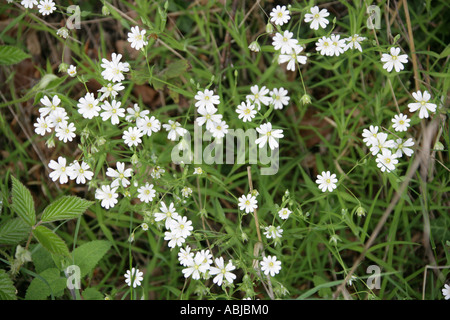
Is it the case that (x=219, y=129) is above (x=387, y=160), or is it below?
above

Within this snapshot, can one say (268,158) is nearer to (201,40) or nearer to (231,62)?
(231,62)

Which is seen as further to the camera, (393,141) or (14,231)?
(14,231)

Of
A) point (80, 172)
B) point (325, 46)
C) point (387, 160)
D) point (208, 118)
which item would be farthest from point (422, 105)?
point (80, 172)

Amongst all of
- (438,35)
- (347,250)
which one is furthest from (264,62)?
(347,250)

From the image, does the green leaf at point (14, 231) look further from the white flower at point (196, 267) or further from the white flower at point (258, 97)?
the white flower at point (258, 97)

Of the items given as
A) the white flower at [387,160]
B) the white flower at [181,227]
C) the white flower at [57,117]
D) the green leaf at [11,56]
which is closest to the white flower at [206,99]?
the white flower at [181,227]

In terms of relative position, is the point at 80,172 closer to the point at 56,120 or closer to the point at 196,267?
the point at 56,120
